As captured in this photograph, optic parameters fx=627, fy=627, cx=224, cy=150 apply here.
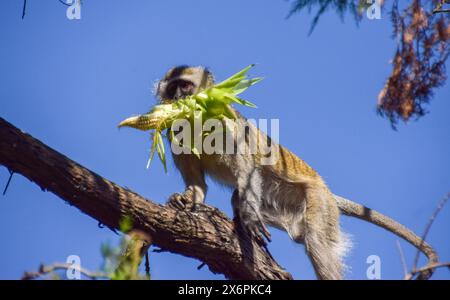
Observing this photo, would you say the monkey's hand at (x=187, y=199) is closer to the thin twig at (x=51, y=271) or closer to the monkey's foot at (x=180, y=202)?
the monkey's foot at (x=180, y=202)

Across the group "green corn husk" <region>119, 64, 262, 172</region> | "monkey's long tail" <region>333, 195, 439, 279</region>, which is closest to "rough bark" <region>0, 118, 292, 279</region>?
"green corn husk" <region>119, 64, 262, 172</region>

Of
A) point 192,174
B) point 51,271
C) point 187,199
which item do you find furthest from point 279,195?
point 51,271

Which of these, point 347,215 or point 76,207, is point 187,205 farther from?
point 347,215

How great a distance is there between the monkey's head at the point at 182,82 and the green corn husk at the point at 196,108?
58 centimetres

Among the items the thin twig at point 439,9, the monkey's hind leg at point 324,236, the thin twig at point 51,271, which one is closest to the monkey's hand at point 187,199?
the monkey's hind leg at point 324,236

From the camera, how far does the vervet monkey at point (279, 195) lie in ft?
19.5

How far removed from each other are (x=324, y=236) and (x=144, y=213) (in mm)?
2199

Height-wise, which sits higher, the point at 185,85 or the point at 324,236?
the point at 185,85

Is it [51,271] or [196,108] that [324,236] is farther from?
[51,271]

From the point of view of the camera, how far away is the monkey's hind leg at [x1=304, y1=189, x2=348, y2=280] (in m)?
5.94

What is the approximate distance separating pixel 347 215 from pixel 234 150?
1642 mm

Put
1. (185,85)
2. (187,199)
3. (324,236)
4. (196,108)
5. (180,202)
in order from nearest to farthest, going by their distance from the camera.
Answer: (180,202), (187,199), (196,108), (324,236), (185,85)

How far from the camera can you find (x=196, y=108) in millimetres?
5855
